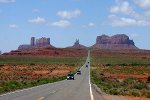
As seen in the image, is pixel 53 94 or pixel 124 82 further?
pixel 124 82

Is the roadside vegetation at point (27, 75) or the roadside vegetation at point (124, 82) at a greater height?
the roadside vegetation at point (27, 75)

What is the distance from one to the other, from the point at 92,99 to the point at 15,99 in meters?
5.06

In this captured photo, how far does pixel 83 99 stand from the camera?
81.3 ft

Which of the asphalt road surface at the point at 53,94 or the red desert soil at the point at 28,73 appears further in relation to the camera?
the red desert soil at the point at 28,73

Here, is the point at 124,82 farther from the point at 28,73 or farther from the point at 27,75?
the point at 28,73

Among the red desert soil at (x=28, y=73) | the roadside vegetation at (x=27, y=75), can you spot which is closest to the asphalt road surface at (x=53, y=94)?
the roadside vegetation at (x=27, y=75)

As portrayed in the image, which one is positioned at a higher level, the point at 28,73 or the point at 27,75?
the point at 28,73

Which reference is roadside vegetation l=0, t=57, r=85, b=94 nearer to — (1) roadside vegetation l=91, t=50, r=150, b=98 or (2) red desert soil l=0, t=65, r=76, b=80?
(2) red desert soil l=0, t=65, r=76, b=80

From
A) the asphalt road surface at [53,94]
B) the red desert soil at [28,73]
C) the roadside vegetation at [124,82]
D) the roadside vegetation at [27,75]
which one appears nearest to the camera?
the asphalt road surface at [53,94]

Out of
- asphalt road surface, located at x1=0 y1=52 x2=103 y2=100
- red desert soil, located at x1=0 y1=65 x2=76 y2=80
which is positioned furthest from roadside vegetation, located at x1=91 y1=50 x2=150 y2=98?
red desert soil, located at x1=0 y1=65 x2=76 y2=80

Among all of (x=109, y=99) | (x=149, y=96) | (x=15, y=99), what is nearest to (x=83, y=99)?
(x=109, y=99)

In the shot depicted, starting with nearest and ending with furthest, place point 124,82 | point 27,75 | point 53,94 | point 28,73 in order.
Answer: point 53,94
point 124,82
point 27,75
point 28,73

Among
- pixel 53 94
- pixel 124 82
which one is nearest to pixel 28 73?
pixel 124 82

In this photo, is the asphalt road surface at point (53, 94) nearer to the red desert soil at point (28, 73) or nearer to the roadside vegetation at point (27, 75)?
the roadside vegetation at point (27, 75)
